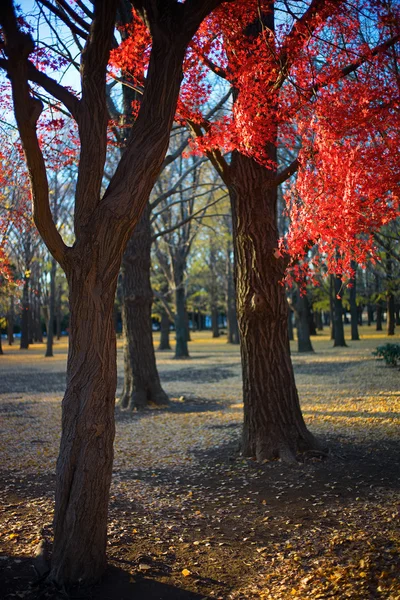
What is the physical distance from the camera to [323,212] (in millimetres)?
6652

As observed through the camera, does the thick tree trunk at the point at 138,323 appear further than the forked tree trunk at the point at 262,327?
Yes

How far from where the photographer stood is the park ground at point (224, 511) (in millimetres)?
3996

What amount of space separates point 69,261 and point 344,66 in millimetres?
5025

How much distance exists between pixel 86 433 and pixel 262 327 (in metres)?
3.65

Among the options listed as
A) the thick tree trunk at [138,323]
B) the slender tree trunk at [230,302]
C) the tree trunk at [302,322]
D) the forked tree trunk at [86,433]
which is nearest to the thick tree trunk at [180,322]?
the tree trunk at [302,322]

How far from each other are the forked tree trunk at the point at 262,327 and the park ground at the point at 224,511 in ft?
1.42

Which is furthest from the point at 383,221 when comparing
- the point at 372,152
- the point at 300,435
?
the point at 300,435

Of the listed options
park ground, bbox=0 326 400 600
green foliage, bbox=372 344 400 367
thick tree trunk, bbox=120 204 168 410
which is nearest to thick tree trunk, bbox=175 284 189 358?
green foliage, bbox=372 344 400 367

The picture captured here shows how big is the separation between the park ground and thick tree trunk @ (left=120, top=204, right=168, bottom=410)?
1.44 metres

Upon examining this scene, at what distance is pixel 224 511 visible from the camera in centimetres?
554

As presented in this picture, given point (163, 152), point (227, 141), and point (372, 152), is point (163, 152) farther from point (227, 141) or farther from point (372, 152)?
point (372, 152)

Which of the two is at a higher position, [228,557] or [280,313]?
[280,313]

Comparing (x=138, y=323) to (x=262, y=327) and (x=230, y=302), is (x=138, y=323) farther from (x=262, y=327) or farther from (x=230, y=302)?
(x=230, y=302)

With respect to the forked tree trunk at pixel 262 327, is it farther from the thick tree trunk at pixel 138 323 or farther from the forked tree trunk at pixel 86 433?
the thick tree trunk at pixel 138 323
